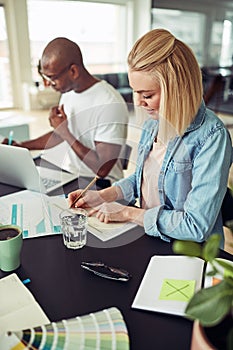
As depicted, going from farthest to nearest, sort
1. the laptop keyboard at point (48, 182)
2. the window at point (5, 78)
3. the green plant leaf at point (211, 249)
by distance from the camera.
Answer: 1. the window at point (5, 78)
2. the laptop keyboard at point (48, 182)
3. the green plant leaf at point (211, 249)

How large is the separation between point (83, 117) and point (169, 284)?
4.33 ft

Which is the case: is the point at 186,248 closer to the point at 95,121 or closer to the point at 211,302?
the point at 211,302

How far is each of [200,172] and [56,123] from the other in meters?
0.98

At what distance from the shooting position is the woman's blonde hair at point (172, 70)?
1039 millimetres

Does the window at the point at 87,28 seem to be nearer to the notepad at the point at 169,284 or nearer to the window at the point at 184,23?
the window at the point at 184,23

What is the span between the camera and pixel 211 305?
18.3 inches

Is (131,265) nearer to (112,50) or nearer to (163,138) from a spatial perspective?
(163,138)

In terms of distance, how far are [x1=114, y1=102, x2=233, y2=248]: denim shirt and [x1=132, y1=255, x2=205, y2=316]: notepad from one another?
122 mm

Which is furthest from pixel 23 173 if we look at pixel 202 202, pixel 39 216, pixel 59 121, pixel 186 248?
pixel 186 248

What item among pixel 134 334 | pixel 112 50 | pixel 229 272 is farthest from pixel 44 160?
pixel 112 50

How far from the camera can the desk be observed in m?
0.67

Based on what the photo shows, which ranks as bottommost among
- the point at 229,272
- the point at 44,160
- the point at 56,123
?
the point at 44,160

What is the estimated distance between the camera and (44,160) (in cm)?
168

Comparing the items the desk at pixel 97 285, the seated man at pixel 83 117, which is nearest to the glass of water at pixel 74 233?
the desk at pixel 97 285
